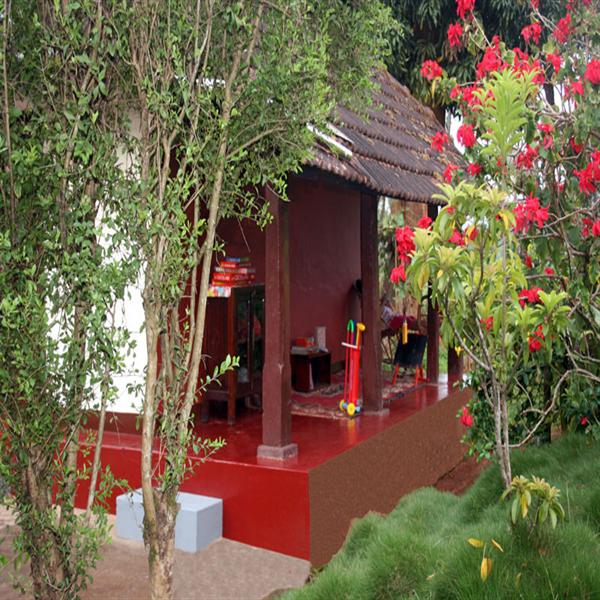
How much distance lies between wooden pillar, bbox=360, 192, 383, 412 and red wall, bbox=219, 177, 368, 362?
1.18 meters

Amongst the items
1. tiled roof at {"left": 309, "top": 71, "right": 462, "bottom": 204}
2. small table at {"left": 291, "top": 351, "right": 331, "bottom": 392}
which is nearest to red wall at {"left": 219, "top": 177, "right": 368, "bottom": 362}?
small table at {"left": 291, "top": 351, "right": 331, "bottom": 392}

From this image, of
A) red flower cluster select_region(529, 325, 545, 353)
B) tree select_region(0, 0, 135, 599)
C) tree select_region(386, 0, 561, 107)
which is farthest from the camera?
tree select_region(386, 0, 561, 107)

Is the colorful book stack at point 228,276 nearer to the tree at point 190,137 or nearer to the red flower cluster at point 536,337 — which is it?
the tree at point 190,137

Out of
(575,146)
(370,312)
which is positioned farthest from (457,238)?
(370,312)

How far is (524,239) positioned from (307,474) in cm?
227

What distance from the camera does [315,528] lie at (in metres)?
5.43

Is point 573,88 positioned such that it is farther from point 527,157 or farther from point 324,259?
point 324,259

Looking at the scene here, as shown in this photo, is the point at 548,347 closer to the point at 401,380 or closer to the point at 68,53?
the point at 68,53

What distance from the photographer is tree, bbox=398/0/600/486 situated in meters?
3.34

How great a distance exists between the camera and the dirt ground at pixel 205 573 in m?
4.77

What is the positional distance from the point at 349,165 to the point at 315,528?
9.45 feet

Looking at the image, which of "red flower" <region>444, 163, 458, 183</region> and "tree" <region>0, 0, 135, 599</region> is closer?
"tree" <region>0, 0, 135, 599</region>

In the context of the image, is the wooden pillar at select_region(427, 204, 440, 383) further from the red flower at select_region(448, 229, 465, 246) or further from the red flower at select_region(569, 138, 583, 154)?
the red flower at select_region(448, 229, 465, 246)

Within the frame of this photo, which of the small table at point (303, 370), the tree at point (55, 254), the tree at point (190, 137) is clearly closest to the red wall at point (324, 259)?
the small table at point (303, 370)
